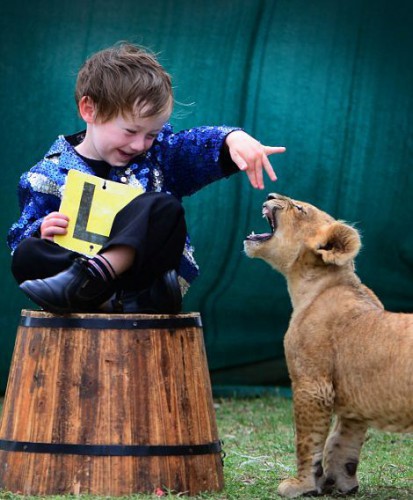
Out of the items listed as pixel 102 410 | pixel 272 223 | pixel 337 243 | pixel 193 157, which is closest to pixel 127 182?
pixel 193 157

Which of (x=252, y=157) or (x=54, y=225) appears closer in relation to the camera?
(x=54, y=225)

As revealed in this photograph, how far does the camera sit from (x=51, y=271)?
144 inches

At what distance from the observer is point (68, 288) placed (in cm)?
348

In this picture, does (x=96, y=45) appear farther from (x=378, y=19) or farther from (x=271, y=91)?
(x=378, y=19)

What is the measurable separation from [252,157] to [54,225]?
28.8 inches

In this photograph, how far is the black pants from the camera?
141 inches

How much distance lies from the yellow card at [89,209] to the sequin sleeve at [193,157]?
50 cm

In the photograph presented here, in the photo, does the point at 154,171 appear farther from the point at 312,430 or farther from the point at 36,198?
the point at 312,430

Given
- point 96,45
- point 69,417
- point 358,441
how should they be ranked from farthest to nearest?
point 96,45 < point 358,441 < point 69,417

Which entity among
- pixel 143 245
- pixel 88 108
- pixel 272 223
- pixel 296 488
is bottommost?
pixel 296 488

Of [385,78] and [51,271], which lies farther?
[385,78]

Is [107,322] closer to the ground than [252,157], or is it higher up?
closer to the ground

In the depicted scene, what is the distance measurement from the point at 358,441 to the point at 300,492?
0.33 m

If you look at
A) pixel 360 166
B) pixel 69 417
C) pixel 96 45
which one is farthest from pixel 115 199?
pixel 360 166
